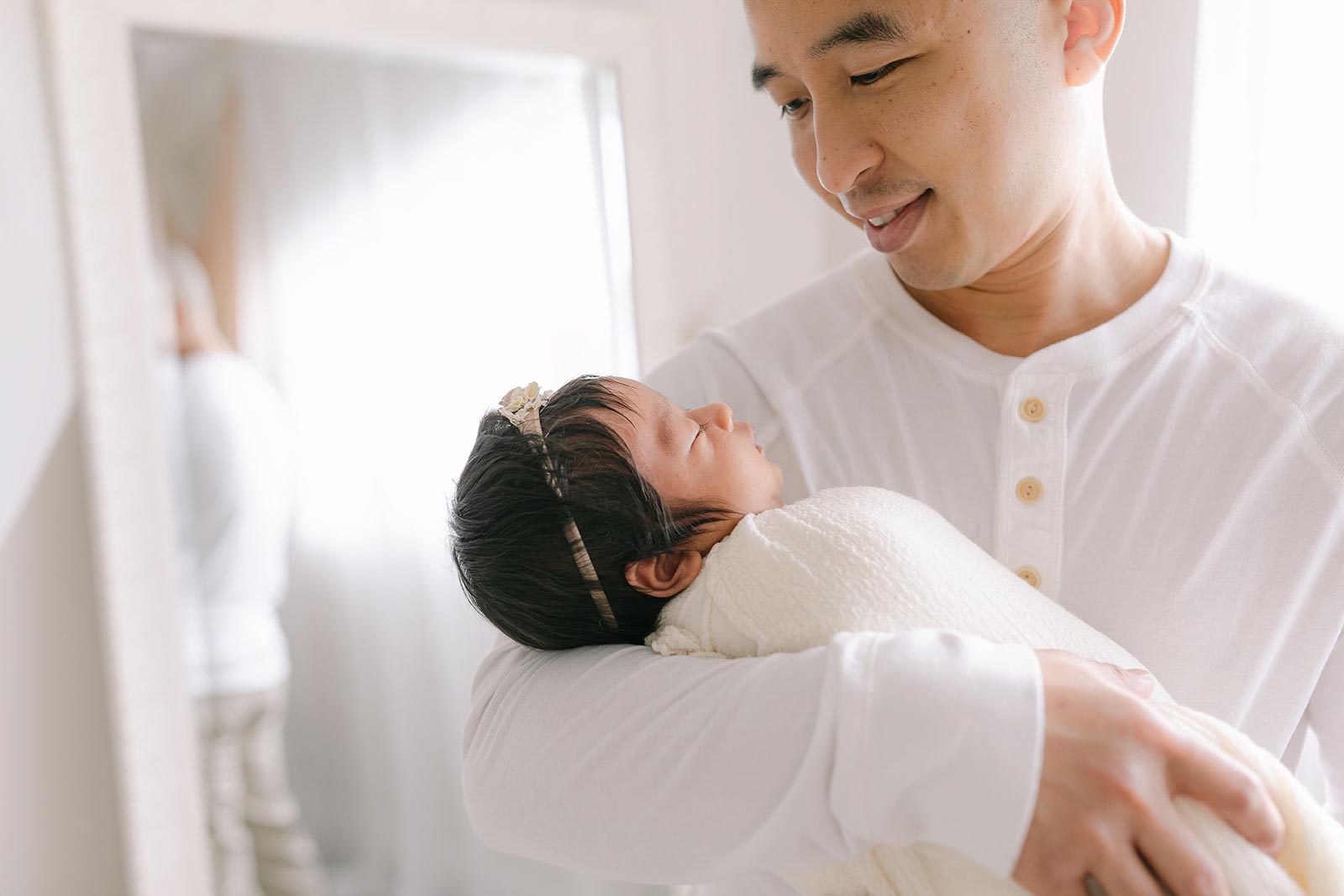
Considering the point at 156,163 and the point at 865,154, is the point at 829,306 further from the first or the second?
the point at 156,163

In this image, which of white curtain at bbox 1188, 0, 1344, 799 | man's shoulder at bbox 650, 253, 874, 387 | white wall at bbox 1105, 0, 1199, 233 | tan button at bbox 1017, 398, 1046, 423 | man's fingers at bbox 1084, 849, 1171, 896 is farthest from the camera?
white wall at bbox 1105, 0, 1199, 233

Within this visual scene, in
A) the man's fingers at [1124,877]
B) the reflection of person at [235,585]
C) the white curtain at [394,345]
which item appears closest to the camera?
the man's fingers at [1124,877]

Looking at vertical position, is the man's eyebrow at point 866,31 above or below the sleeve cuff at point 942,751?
above

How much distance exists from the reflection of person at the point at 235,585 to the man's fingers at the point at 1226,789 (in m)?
1.73

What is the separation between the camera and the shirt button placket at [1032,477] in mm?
973

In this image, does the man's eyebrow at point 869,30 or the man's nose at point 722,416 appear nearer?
the man's eyebrow at point 869,30

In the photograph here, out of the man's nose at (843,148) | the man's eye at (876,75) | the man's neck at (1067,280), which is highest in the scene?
the man's eye at (876,75)

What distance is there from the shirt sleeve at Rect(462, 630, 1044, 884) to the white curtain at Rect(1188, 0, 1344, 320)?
1410 mm

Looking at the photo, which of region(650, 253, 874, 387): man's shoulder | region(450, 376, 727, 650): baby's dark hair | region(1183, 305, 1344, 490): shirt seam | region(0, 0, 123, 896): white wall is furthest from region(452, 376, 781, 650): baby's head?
region(0, 0, 123, 896): white wall

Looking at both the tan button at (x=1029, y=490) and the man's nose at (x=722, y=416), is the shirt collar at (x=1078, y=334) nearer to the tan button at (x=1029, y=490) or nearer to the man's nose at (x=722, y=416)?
the tan button at (x=1029, y=490)

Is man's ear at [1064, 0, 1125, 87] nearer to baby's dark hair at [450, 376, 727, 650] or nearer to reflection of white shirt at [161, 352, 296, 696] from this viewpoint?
baby's dark hair at [450, 376, 727, 650]

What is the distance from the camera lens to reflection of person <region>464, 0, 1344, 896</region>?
59cm

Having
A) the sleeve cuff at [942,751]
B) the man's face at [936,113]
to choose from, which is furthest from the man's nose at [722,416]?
the sleeve cuff at [942,751]

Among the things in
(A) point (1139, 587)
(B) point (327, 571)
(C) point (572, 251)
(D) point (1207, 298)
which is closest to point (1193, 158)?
(D) point (1207, 298)
